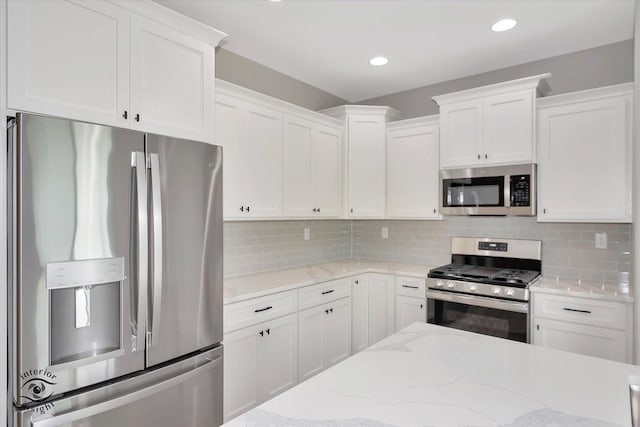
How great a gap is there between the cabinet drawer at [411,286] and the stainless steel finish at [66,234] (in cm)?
226

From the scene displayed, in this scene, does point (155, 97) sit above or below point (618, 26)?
below

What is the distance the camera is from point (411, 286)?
3318mm

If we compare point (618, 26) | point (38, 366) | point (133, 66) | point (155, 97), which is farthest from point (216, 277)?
point (618, 26)

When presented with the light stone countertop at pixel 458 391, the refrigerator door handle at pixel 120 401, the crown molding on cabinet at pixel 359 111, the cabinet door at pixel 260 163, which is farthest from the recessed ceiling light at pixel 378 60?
the refrigerator door handle at pixel 120 401

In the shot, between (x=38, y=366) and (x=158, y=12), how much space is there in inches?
67.4

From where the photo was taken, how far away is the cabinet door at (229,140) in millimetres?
2555

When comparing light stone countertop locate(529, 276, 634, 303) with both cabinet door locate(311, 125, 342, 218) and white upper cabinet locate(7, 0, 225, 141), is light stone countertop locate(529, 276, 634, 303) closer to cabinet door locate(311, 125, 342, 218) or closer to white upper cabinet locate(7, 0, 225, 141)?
cabinet door locate(311, 125, 342, 218)

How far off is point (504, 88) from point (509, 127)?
1.03 feet

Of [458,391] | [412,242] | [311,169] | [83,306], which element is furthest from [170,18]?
[412,242]

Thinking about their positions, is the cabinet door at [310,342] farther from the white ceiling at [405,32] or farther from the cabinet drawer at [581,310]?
the white ceiling at [405,32]

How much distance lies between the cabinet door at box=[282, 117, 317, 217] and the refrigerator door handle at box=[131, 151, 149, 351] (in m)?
1.43

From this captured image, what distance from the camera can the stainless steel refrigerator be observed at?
1.44 m

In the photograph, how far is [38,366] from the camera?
1.45 m

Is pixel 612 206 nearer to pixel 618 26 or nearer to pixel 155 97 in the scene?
pixel 618 26
